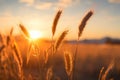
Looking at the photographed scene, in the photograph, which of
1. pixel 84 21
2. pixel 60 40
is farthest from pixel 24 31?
pixel 84 21

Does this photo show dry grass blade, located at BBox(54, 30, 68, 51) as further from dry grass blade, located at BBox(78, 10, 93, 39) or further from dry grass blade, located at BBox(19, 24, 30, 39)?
dry grass blade, located at BBox(19, 24, 30, 39)

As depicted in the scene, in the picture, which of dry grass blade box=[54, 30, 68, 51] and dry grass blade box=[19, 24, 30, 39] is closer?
dry grass blade box=[54, 30, 68, 51]

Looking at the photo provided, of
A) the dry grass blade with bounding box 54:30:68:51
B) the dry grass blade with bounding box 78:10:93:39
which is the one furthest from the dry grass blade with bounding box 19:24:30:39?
the dry grass blade with bounding box 78:10:93:39

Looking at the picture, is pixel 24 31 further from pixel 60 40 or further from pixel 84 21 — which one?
pixel 84 21

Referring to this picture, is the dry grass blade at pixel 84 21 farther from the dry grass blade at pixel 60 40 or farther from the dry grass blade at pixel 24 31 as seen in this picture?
the dry grass blade at pixel 24 31

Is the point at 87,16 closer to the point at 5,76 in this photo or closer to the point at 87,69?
the point at 5,76

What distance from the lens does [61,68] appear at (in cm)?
831

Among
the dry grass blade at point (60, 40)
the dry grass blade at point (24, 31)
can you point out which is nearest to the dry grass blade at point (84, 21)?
the dry grass blade at point (60, 40)

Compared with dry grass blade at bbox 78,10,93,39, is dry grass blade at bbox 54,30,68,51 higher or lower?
lower

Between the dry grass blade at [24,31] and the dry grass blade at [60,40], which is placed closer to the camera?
the dry grass blade at [60,40]

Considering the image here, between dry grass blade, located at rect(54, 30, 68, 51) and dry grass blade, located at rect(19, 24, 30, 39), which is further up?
dry grass blade, located at rect(19, 24, 30, 39)

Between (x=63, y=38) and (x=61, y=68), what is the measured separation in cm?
585

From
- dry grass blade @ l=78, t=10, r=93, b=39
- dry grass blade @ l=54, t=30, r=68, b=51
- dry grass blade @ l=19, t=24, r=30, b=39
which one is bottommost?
dry grass blade @ l=54, t=30, r=68, b=51

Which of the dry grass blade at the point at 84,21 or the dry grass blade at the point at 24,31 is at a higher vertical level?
the dry grass blade at the point at 84,21
